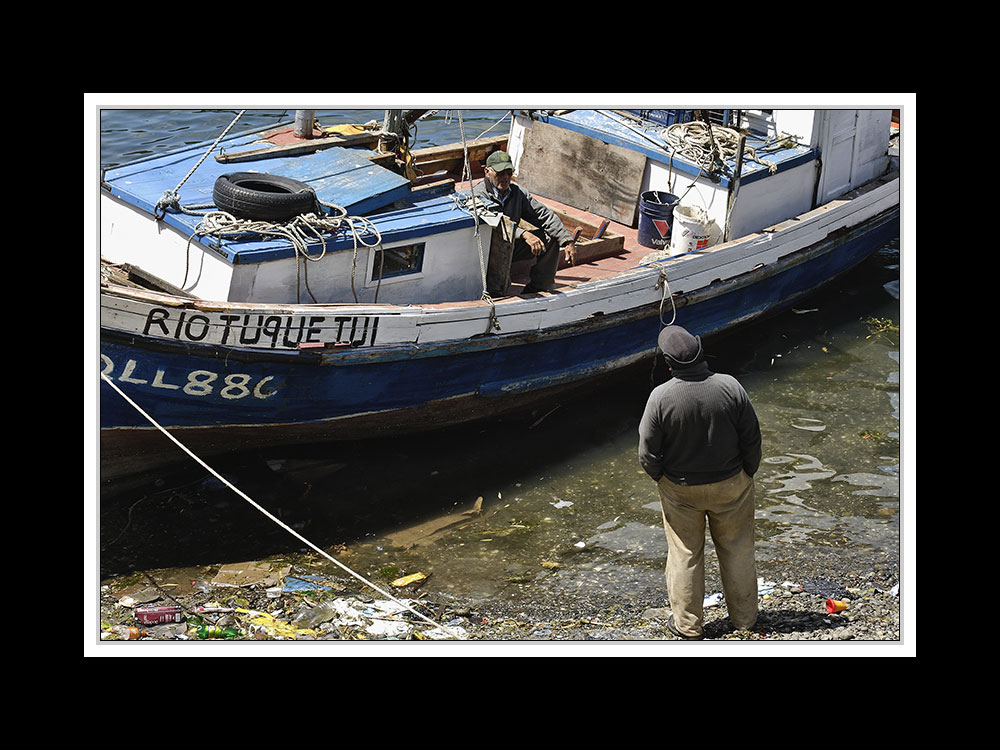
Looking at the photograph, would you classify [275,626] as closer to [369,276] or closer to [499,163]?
[369,276]

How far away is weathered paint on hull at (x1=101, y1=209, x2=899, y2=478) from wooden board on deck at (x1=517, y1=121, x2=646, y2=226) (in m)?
1.49

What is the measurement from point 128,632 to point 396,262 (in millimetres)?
3587

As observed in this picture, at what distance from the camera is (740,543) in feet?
20.8

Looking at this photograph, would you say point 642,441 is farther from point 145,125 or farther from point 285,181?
point 145,125

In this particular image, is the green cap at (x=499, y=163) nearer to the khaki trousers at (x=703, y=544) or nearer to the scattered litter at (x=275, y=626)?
the khaki trousers at (x=703, y=544)

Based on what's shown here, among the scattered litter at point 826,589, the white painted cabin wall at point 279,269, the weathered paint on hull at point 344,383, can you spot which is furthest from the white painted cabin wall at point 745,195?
the scattered litter at point 826,589

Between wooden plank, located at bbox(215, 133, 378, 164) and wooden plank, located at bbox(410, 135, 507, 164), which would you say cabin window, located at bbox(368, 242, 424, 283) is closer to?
wooden plank, located at bbox(215, 133, 378, 164)

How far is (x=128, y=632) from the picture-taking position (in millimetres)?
6895

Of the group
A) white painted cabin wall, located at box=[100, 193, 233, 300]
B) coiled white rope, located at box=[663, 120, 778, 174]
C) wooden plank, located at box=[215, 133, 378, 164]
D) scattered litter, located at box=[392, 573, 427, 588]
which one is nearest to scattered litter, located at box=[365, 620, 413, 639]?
scattered litter, located at box=[392, 573, 427, 588]

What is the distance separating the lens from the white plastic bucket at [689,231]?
10.3 meters

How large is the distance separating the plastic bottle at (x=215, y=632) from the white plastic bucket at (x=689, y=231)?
5602 millimetres

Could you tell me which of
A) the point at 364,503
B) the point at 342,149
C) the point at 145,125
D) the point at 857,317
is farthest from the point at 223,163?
the point at 145,125

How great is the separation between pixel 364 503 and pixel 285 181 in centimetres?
265

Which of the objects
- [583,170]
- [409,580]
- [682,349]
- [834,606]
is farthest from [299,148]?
[834,606]
